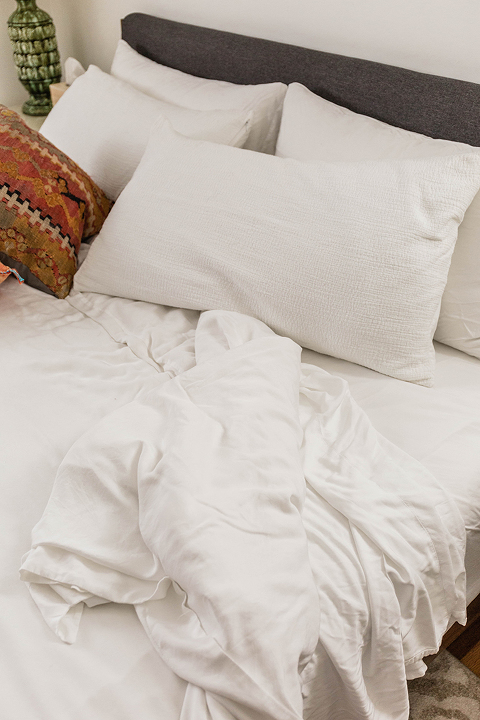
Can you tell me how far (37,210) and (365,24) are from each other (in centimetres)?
92

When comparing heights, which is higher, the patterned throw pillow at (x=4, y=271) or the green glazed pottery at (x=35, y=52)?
the green glazed pottery at (x=35, y=52)

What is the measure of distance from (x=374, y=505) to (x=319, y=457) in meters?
0.11

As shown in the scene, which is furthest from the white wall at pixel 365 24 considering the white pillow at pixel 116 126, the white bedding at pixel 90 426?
the white bedding at pixel 90 426

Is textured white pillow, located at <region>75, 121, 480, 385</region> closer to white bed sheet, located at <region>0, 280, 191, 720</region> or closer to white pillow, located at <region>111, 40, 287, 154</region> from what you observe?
white bed sheet, located at <region>0, 280, 191, 720</region>

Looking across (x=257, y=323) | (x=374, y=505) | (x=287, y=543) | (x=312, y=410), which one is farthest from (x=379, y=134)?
(x=287, y=543)

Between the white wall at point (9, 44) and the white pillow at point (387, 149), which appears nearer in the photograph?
the white pillow at point (387, 149)

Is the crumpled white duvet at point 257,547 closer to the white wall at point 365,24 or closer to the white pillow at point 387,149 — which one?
the white pillow at point 387,149

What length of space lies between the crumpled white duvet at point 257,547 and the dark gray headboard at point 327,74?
0.71 metres

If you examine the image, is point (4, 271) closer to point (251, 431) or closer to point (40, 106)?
point (251, 431)

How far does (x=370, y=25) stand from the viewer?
1.41 m

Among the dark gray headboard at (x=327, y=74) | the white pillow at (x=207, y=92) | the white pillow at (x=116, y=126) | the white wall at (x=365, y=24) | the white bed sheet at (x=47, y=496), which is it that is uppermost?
the white wall at (x=365, y=24)

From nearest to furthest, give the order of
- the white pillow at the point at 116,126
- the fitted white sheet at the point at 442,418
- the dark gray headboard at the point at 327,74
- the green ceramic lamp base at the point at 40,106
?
1. the fitted white sheet at the point at 442,418
2. the dark gray headboard at the point at 327,74
3. the white pillow at the point at 116,126
4. the green ceramic lamp base at the point at 40,106

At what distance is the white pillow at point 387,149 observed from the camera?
1113mm

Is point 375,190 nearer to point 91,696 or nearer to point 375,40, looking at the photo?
point 375,40
